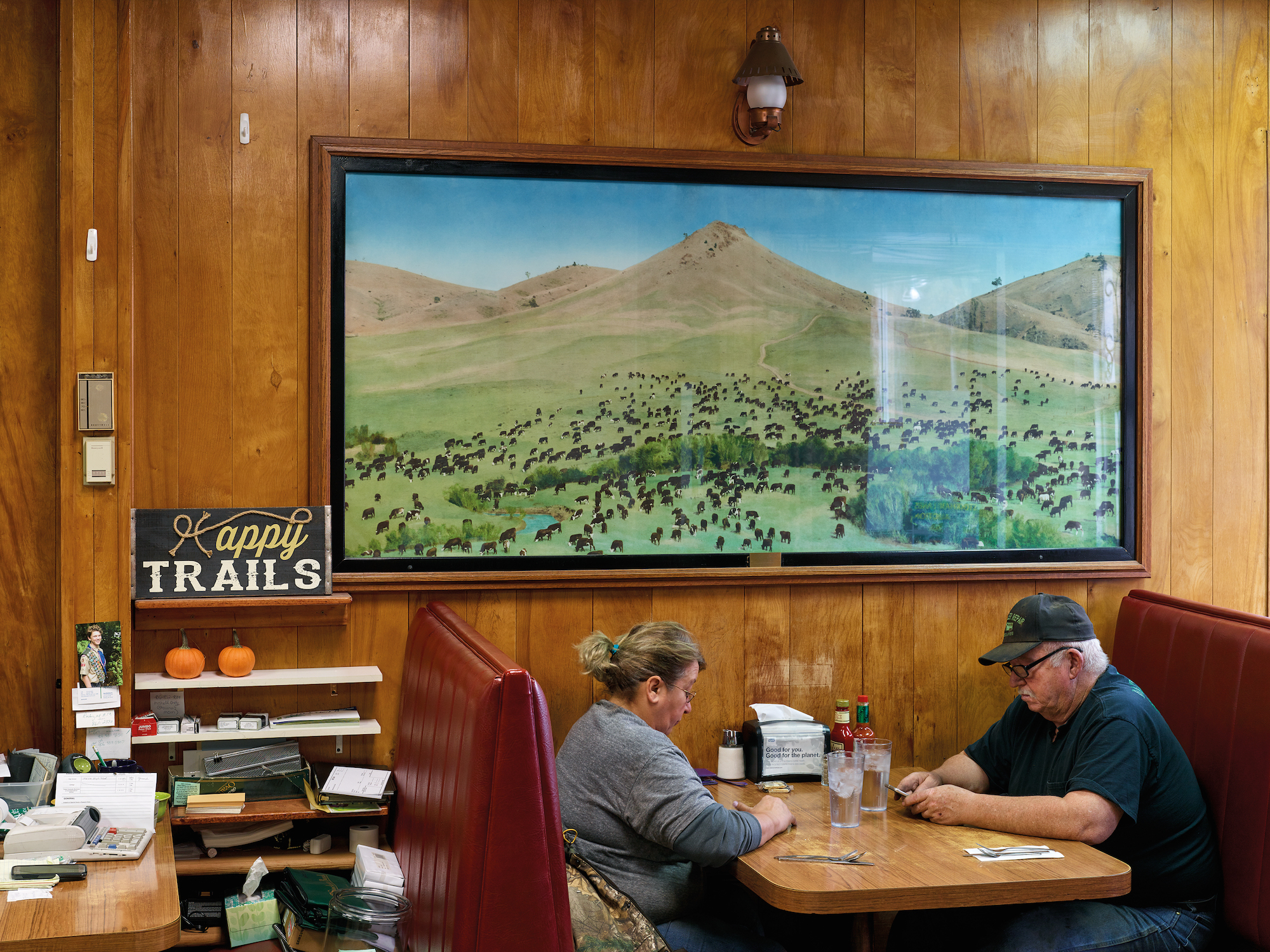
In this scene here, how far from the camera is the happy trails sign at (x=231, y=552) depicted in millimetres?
2969

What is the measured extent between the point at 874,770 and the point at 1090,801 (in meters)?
0.49

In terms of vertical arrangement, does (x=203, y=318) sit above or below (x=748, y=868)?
above

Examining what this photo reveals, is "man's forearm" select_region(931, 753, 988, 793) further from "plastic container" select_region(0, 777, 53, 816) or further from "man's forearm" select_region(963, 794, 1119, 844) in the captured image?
"plastic container" select_region(0, 777, 53, 816)

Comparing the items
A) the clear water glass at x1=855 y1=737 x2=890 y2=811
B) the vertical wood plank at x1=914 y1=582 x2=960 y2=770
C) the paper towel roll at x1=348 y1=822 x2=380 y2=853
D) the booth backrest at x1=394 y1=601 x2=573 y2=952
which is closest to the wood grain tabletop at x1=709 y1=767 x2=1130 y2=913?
the clear water glass at x1=855 y1=737 x2=890 y2=811

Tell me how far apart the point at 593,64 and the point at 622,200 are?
0.41 metres

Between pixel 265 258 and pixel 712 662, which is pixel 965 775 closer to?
pixel 712 662

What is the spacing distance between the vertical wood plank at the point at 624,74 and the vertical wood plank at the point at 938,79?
0.86m

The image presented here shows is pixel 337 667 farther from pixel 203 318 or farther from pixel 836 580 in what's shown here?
pixel 836 580

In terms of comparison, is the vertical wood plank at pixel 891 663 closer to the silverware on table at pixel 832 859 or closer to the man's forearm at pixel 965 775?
the man's forearm at pixel 965 775

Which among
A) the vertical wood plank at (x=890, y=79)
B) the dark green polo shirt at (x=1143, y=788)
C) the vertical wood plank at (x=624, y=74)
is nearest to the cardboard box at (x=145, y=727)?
the vertical wood plank at (x=624, y=74)

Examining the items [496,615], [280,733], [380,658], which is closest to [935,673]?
[496,615]

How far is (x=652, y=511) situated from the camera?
3309 millimetres

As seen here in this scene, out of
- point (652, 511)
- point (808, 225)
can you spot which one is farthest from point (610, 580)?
point (808, 225)

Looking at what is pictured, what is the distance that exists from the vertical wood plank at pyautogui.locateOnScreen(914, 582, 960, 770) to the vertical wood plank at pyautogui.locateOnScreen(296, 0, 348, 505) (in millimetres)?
1911
